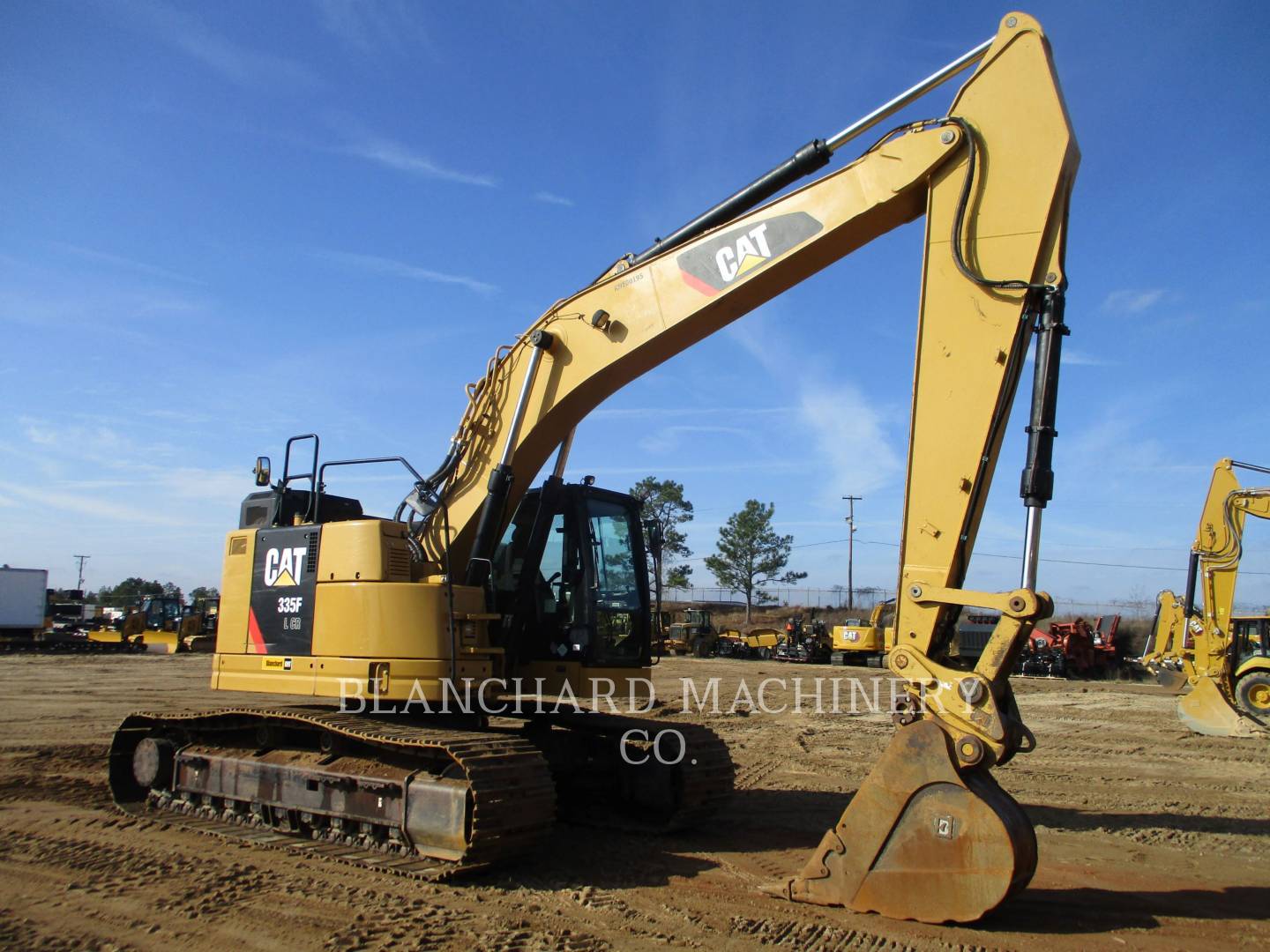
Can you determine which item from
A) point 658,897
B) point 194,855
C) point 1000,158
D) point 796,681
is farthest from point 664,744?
point 796,681

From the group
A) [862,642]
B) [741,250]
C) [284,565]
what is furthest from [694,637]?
[741,250]

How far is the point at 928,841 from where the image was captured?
17.1ft

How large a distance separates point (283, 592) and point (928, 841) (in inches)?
206

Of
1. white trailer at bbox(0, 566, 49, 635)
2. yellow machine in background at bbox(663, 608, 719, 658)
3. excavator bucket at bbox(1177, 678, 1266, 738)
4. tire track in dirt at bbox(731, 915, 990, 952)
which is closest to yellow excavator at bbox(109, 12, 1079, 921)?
tire track in dirt at bbox(731, 915, 990, 952)

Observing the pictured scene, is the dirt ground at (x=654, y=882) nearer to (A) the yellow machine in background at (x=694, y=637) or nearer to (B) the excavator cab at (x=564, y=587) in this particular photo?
(B) the excavator cab at (x=564, y=587)

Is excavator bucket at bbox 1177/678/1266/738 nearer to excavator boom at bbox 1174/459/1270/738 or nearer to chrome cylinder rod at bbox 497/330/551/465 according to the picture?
excavator boom at bbox 1174/459/1270/738

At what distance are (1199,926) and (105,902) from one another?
250 inches

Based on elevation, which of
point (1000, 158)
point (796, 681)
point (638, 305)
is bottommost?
point (796, 681)

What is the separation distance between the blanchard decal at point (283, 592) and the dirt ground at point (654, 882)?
1.52 meters

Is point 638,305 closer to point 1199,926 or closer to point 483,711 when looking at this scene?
point 483,711

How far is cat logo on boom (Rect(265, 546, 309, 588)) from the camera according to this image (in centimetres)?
777

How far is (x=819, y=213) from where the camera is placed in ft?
20.9

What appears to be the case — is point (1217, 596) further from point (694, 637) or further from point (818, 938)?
point (694, 637)

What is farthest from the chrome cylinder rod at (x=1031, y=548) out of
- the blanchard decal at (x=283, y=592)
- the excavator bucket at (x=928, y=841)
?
the blanchard decal at (x=283, y=592)
